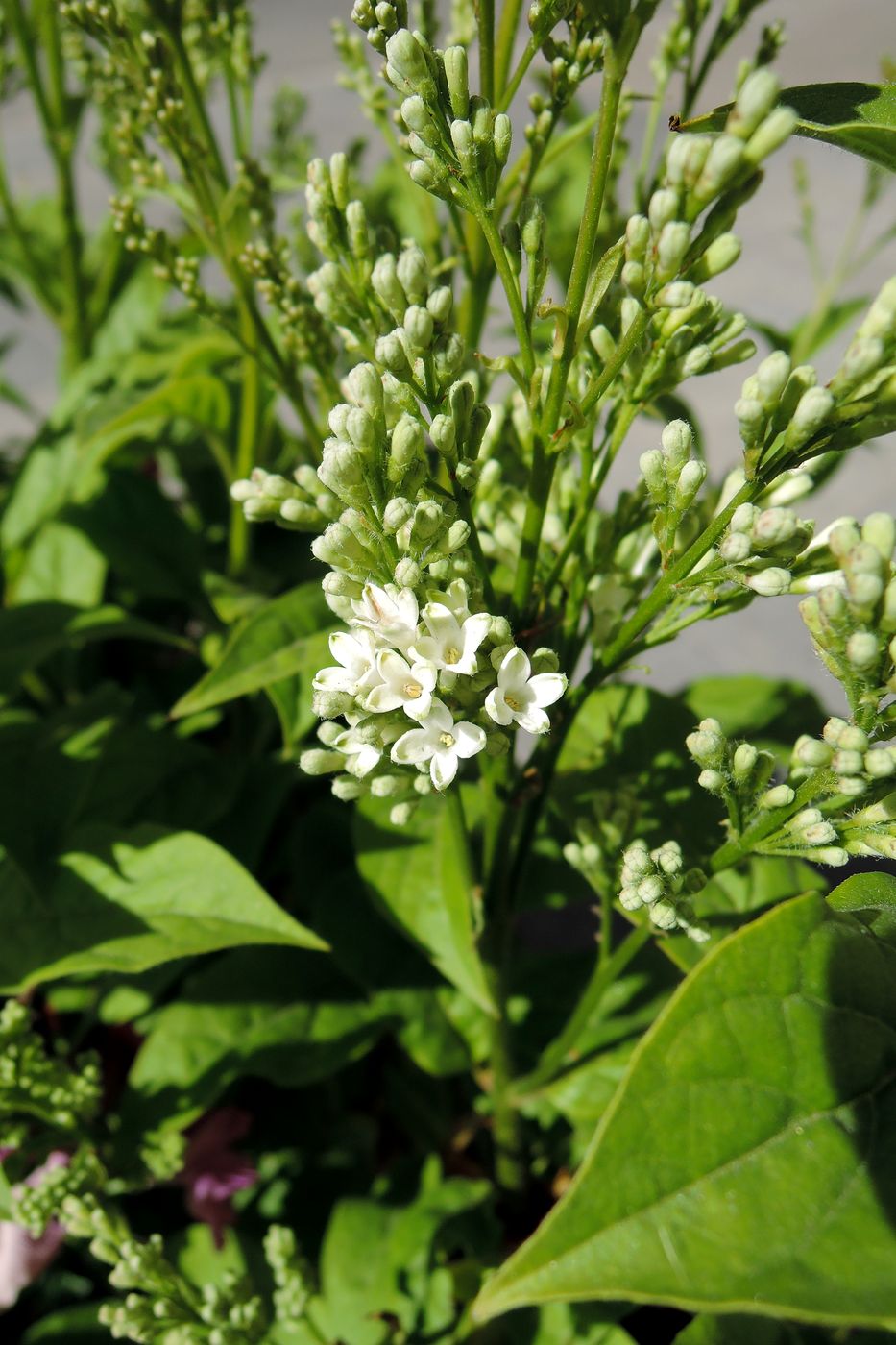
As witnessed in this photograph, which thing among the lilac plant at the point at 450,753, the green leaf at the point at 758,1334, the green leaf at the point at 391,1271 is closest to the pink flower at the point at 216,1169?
the lilac plant at the point at 450,753

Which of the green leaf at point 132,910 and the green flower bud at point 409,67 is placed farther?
the green leaf at point 132,910

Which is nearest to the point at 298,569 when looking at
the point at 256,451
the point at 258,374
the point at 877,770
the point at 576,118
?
the point at 256,451

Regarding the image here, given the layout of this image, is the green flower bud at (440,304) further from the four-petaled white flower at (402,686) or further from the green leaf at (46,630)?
the green leaf at (46,630)

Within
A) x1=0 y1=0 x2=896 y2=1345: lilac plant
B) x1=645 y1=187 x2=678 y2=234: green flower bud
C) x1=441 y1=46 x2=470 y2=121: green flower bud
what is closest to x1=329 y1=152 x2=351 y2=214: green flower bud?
x1=0 y1=0 x2=896 y2=1345: lilac plant

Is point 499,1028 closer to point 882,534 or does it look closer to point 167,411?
point 882,534

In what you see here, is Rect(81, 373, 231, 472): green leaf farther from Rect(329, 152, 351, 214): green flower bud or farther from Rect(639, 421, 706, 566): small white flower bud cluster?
Rect(639, 421, 706, 566): small white flower bud cluster

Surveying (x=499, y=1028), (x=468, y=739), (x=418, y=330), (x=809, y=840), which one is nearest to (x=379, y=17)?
(x=418, y=330)
